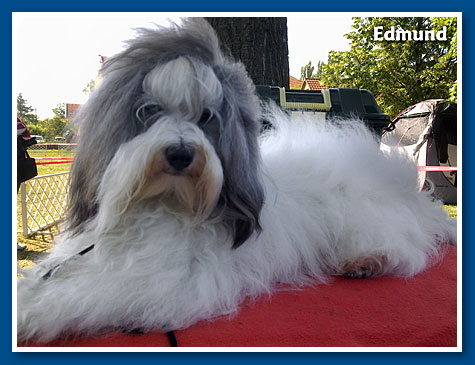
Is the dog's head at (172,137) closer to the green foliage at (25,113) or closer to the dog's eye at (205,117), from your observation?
the dog's eye at (205,117)

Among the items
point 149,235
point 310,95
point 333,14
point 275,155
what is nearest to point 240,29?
point 310,95

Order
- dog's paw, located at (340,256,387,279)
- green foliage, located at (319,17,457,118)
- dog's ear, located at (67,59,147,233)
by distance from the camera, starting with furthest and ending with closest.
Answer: green foliage, located at (319,17,457,118)
dog's paw, located at (340,256,387,279)
dog's ear, located at (67,59,147,233)

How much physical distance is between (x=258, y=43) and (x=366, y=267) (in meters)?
2.02

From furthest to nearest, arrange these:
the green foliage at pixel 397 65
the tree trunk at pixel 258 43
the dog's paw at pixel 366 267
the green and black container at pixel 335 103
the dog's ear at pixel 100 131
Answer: the tree trunk at pixel 258 43 < the green and black container at pixel 335 103 < the green foliage at pixel 397 65 < the dog's paw at pixel 366 267 < the dog's ear at pixel 100 131

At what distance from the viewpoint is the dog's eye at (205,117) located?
1.32 metres

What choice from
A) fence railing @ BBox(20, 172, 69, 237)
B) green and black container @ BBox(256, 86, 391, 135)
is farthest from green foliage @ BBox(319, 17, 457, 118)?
fence railing @ BBox(20, 172, 69, 237)

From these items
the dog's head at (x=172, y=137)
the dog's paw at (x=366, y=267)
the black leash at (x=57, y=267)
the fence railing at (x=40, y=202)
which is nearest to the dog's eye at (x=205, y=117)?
the dog's head at (x=172, y=137)

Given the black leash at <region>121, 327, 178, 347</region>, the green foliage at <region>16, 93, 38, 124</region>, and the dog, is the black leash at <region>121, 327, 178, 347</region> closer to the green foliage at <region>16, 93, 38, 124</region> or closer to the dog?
the dog

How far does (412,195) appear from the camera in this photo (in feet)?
7.04

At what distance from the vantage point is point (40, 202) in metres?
4.84

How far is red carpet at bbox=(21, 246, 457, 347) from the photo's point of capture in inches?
46.3

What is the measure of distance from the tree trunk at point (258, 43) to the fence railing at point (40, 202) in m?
2.40

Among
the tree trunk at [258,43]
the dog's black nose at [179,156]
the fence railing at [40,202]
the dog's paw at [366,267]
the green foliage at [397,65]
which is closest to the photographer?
the dog's black nose at [179,156]

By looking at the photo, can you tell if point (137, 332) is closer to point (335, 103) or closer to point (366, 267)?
point (366, 267)
